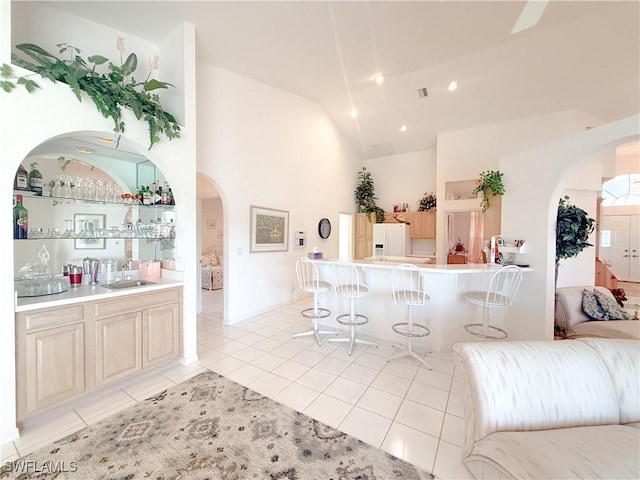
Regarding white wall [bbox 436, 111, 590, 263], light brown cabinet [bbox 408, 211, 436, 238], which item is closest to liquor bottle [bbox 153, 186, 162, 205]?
white wall [bbox 436, 111, 590, 263]

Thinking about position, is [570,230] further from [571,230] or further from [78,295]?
[78,295]

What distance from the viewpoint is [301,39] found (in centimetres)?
354

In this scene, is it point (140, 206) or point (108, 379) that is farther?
point (140, 206)

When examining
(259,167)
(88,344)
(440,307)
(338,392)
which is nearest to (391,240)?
(440,307)

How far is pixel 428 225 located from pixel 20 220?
282 inches

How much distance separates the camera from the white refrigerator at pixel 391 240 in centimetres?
689

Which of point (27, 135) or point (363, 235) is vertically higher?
point (27, 135)

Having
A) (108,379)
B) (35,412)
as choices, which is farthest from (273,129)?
(35,412)

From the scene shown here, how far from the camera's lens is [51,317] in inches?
79.5

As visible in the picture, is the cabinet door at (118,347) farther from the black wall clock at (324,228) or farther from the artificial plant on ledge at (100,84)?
the black wall clock at (324,228)

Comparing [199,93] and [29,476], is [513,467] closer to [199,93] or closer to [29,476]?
[29,476]

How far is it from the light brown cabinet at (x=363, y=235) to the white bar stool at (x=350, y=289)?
3687 mm

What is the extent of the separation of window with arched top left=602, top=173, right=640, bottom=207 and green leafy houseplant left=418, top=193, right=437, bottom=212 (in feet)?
18.9

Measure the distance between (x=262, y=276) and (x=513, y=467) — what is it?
4.15 metres
